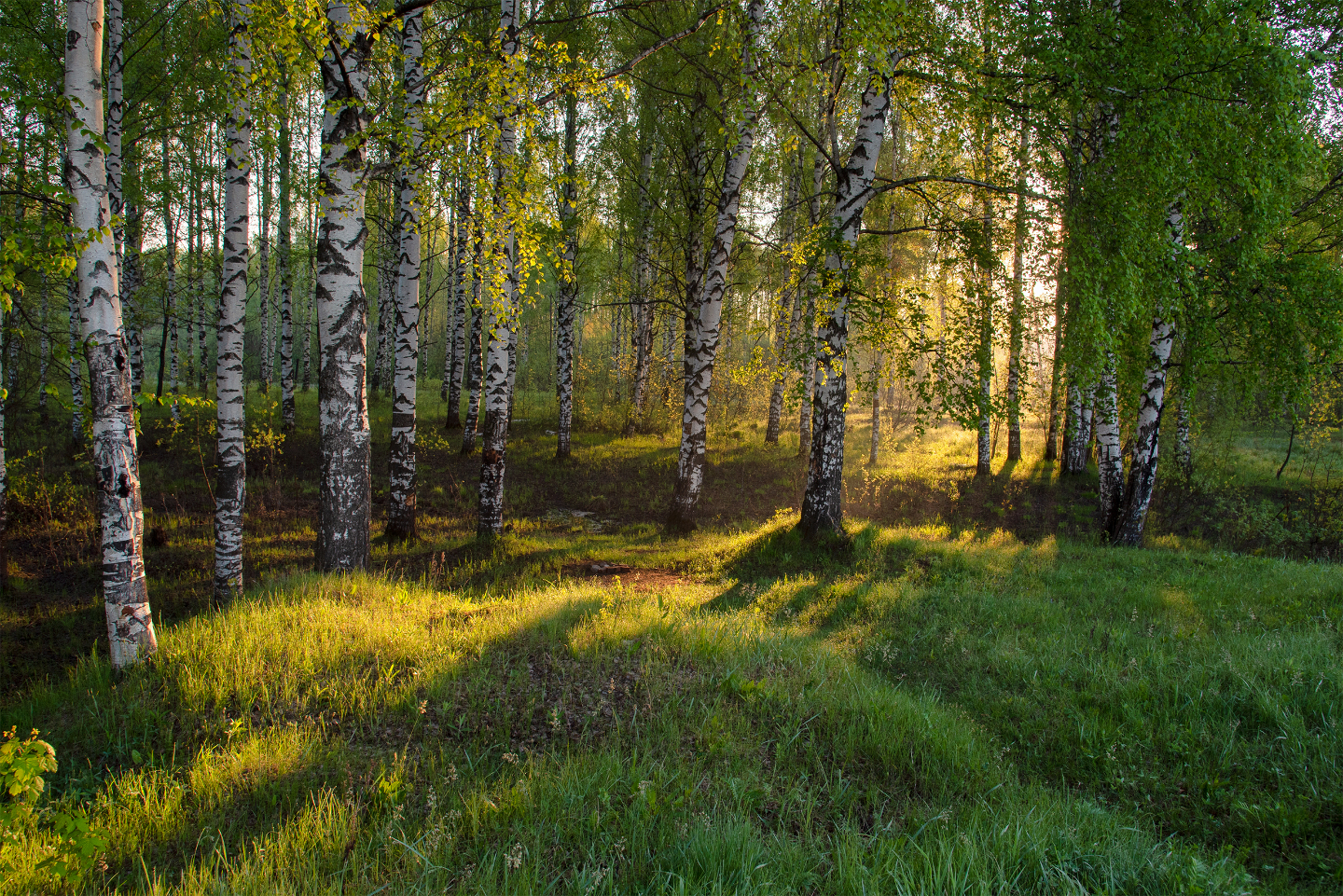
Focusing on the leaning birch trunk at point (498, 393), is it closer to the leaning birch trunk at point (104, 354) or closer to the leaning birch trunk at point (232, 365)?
the leaning birch trunk at point (232, 365)

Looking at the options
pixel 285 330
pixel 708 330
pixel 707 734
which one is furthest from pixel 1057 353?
pixel 285 330

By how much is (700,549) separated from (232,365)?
6.82 meters

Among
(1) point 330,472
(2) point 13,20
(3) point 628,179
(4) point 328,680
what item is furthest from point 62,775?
(3) point 628,179

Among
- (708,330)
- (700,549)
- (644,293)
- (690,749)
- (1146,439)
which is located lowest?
(700,549)

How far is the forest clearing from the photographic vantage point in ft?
9.18

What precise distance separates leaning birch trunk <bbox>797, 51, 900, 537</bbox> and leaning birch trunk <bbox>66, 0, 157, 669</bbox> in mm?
7500

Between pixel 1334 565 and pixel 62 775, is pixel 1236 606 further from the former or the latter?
pixel 62 775

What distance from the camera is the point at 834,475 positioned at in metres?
9.29

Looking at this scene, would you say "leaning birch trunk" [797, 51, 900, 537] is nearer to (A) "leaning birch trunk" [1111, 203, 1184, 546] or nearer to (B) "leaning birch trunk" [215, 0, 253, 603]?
(A) "leaning birch trunk" [1111, 203, 1184, 546]

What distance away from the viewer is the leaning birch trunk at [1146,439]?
405 inches

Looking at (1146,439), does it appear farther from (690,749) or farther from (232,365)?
(232,365)

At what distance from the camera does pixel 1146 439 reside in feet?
34.1

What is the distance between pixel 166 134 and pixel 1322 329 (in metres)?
23.2

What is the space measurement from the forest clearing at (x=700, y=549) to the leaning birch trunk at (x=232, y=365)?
0.16 feet
